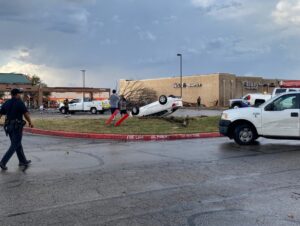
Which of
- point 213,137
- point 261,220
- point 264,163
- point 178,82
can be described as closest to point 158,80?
point 178,82

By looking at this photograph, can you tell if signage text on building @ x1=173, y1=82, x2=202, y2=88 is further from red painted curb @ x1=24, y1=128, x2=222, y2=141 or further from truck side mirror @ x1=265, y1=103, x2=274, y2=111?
truck side mirror @ x1=265, y1=103, x2=274, y2=111

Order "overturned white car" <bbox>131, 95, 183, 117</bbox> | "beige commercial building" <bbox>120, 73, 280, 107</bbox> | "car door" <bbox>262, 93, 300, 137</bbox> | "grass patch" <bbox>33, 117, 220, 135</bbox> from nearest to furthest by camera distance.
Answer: "car door" <bbox>262, 93, 300, 137</bbox>, "grass patch" <bbox>33, 117, 220, 135</bbox>, "overturned white car" <bbox>131, 95, 183, 117</bbox>, "beige commercial building" <bbox>120, 73, 280, 107</bbox>

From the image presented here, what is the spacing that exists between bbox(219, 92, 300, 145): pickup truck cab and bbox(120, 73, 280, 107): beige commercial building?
43.1m

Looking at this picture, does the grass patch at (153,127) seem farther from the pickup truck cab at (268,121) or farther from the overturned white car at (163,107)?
the pickup truck cab at (268,121)

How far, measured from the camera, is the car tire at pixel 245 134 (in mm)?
13219

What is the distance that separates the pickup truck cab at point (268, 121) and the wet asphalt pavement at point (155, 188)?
1.06 meters

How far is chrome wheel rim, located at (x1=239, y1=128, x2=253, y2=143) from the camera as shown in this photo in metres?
13.2

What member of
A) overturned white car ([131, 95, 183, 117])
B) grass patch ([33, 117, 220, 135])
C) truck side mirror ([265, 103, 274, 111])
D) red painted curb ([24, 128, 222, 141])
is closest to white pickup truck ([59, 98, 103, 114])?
overturned white car ([131, 95, 183, 117])

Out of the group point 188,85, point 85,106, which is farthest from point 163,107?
point 188,85

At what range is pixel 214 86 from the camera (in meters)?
60.1

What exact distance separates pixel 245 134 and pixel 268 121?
80cm

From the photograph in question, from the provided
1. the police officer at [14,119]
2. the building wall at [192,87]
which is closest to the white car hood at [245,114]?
the police officer at [14,119]

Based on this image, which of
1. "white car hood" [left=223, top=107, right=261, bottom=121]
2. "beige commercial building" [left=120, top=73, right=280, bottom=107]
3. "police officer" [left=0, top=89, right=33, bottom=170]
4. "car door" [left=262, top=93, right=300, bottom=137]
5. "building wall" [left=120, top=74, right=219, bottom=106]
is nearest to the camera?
"police officer" [left=0, top=89, right=33, bottom=170]

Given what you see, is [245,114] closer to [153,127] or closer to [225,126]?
[225,126]
